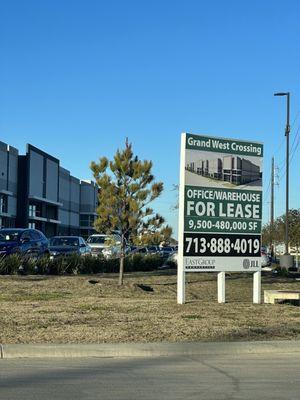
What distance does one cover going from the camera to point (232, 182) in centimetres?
1482

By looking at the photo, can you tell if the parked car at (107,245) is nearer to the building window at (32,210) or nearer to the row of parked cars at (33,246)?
the row of parked cars at (33,246)

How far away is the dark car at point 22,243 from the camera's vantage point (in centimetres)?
2283

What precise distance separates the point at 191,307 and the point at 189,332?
2.90 metres

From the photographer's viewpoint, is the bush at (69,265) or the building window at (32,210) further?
the building window at (32,210)

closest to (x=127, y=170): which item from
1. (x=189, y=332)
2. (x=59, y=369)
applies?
(x=189, y=332)

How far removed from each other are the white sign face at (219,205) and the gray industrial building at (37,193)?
186ft

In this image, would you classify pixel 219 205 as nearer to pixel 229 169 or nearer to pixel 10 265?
pixel 229 169

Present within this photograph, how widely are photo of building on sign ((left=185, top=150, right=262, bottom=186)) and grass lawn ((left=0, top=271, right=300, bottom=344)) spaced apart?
10.1ft

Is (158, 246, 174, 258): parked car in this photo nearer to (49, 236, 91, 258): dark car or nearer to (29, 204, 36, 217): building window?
(49, 236, 91, 258): dark car

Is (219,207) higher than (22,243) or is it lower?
higher

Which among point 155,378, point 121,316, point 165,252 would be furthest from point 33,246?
point 165,252

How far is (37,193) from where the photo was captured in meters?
83.3

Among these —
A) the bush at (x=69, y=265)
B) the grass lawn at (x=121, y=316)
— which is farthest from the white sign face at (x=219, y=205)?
the bush at (x=69, y=265)

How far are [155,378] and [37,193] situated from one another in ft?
253
